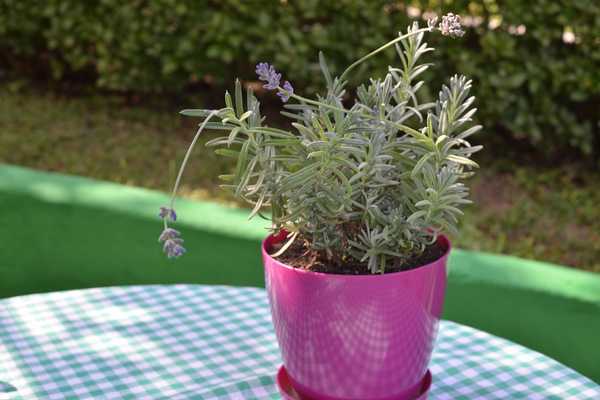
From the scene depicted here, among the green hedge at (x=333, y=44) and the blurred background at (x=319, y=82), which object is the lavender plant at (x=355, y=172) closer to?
the blurred background at (x=319, y=82)

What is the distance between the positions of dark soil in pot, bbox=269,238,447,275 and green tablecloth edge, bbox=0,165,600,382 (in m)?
0.65

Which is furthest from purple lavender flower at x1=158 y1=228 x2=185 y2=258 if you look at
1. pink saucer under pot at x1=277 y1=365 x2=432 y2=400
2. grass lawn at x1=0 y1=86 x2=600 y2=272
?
grass lawn at x1=0 y1=86 x2=600 y2=272

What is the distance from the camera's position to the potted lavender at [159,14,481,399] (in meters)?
0.99

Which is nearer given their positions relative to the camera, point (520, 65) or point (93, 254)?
point (93, 254)

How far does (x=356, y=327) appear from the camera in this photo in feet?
3.30

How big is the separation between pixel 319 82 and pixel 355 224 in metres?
3.39

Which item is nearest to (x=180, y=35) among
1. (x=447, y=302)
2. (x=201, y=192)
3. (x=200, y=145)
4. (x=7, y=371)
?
(x=200, y=145)

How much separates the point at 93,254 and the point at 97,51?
3.15 m

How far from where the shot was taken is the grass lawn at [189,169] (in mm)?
3650

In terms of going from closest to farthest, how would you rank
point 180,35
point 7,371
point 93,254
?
point 7,371, point 93,254, point 180,35

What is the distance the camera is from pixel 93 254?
2.11 m

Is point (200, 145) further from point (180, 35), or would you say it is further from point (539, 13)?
point (539, 13)

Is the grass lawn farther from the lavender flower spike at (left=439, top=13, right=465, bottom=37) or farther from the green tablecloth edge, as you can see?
the lavender flower spike at (left=439, top=13, right=465, bottom=37)

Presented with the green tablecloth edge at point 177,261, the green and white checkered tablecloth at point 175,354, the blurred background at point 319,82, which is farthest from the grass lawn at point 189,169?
the green and white checkered tablecloth at point 175,354
